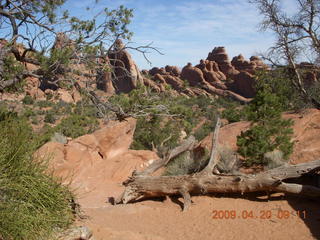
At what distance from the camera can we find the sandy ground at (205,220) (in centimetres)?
659

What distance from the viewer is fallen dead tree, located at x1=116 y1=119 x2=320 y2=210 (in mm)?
8039

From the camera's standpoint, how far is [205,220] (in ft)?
25.7

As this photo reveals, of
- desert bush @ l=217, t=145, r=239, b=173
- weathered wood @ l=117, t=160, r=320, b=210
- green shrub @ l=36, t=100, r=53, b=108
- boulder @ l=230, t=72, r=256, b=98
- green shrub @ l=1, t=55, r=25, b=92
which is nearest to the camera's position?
green shrub @ l=1, t=55, r=25, b=92

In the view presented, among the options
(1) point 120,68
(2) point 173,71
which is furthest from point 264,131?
(2) point 173,71

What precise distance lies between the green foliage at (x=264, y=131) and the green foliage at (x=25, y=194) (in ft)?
28.3

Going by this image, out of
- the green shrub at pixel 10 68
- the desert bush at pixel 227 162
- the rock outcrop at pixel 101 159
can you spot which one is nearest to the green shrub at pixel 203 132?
the rock outcrop at pixel 101 159

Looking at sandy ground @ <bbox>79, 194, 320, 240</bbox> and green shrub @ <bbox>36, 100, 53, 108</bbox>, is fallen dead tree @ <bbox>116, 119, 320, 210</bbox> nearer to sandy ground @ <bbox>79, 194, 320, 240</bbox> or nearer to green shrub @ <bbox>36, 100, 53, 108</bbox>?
sandy ground @ <bbox>79, 194, 320, 240</bbox>

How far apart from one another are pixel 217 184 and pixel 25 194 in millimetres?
5901

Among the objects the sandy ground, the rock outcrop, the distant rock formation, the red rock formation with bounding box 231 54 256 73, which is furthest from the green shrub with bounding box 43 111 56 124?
the red rock formation with bounding box 231 54 256 73

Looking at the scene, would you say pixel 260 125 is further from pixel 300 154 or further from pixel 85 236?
pixel 85 236

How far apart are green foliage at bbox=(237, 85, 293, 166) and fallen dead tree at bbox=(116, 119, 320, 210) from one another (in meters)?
2.83

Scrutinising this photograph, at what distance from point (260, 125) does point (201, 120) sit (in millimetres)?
26164
